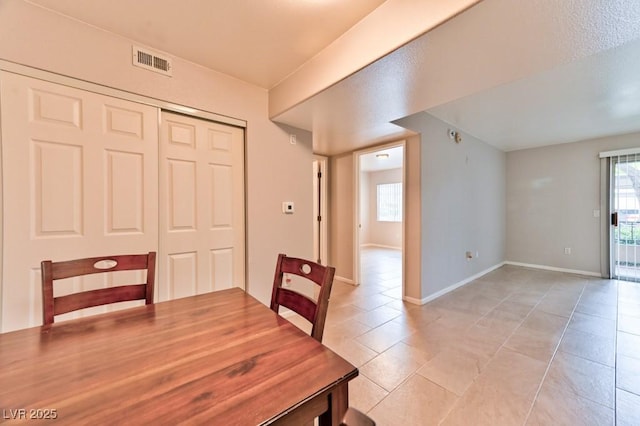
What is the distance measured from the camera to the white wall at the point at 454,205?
3.31 meters

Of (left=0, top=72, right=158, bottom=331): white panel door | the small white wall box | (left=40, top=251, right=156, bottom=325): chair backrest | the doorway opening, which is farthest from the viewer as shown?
the doorway opening

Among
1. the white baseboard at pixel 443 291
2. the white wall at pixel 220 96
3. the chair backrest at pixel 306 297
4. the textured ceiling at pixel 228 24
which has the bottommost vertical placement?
the white baseboard at pixel 443 291

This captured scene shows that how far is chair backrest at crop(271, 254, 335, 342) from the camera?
3.26 feet

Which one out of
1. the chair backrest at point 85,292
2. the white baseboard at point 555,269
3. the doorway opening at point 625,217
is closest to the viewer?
the chair backrest at point 85,292

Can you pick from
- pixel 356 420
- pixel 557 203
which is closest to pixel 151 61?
pixel 356 420

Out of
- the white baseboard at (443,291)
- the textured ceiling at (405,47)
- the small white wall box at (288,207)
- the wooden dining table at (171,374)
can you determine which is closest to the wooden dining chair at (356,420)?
the wooden dining table at (171,374)

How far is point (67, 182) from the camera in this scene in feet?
5.43

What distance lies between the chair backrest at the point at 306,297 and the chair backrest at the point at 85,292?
0.67 metres

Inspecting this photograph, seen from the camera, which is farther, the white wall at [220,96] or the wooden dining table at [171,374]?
the white wall at [220,96]

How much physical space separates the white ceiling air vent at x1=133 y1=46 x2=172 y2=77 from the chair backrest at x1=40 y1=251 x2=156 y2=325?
1470 mm

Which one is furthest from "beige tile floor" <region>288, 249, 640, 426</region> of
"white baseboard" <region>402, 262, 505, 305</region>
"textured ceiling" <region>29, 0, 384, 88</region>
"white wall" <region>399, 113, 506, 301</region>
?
"textured ceiling" <region>29, 0, 384, 88</region>

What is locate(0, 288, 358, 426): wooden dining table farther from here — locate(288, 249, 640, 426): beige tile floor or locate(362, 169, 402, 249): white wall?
locate(362, 169, 402, 249): white wall

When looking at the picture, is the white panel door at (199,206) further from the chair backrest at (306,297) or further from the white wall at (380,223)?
the white wall at (380,223)

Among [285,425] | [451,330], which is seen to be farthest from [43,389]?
[451,330]
